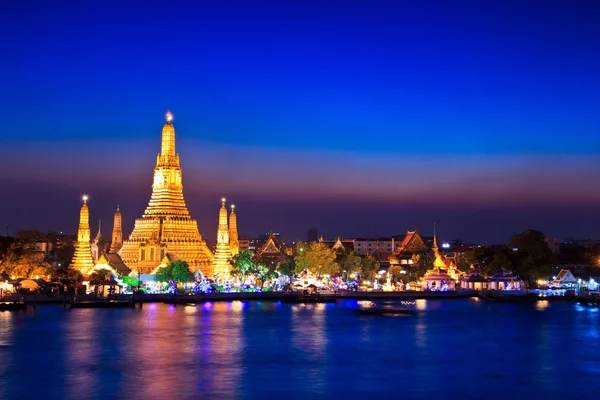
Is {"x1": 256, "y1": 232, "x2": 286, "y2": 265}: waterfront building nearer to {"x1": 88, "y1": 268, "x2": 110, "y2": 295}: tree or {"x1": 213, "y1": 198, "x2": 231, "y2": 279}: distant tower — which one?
{"x1": 213, "y1": 198, "x2": 231, "y2": 279}: distant tower

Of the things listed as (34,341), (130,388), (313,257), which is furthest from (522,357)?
(313,257)

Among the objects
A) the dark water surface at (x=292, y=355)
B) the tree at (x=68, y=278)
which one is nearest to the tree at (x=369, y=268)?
the dark water surface at (x=292, y=355)

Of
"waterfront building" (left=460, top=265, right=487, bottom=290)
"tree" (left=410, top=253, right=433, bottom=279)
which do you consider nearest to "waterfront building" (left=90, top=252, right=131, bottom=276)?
"tree" (left=410, top=253, right=433, bottom=279)

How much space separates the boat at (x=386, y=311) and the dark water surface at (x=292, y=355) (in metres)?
1.33

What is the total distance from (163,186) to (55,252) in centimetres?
2398

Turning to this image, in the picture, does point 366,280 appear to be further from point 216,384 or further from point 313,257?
point 216,384

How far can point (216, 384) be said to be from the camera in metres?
30.1

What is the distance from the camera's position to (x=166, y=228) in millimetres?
70125

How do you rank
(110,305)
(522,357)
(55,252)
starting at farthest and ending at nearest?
(55,252), (110,305), (522,357)

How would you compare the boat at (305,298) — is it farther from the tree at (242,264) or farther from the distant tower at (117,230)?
the distant tower at (117,230)

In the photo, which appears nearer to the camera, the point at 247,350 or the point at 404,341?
the point at 247,350

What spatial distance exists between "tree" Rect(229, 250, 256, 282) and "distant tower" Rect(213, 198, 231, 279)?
3.49 feet

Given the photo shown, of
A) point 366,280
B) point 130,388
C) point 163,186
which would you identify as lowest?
point 130,388

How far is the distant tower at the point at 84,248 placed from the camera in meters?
66.5
